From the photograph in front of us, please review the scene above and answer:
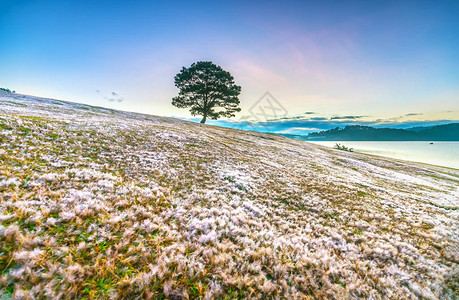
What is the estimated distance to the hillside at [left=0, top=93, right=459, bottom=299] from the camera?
3699mm

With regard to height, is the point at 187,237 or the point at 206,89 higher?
the point at 206,89

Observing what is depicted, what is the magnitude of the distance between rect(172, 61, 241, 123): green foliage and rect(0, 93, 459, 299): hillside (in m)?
54.2

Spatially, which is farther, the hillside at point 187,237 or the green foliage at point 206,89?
the green foliage at point 206,89

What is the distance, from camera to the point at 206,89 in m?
60.9

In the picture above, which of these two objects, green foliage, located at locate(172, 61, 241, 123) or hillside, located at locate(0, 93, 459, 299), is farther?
green foliage, located at locate(172, 61, 241, 123)

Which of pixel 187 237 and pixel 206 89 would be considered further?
pixel 206 89

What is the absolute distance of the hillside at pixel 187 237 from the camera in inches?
146

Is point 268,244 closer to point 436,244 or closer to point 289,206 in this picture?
point 289,206

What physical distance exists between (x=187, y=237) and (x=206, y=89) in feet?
202

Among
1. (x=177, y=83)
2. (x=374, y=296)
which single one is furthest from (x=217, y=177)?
(x=177, y=83)

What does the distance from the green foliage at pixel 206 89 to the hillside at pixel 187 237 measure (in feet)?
178

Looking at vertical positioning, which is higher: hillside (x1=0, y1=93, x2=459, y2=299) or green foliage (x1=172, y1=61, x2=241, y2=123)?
green foliage (x1=172, y1=61, x2=241, y2=123)

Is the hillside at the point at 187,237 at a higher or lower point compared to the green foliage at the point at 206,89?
lower

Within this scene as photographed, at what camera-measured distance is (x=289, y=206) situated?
30.2 ft
